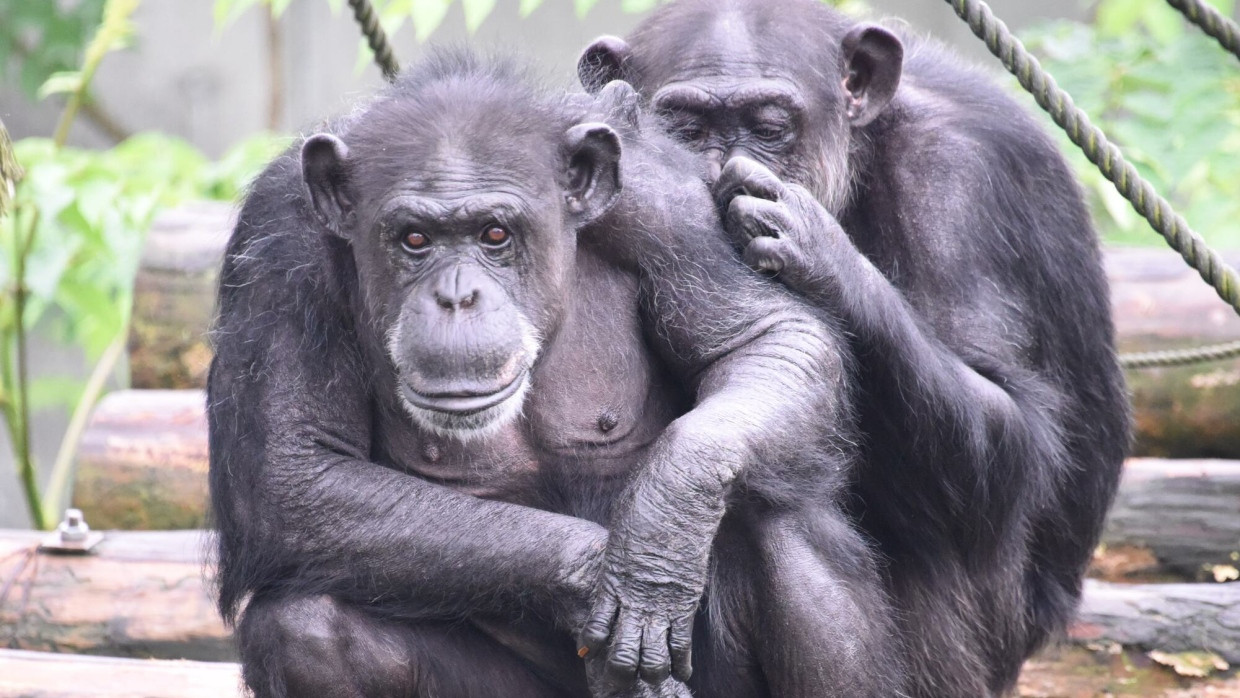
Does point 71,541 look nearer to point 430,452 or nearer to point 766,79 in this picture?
point 430,452

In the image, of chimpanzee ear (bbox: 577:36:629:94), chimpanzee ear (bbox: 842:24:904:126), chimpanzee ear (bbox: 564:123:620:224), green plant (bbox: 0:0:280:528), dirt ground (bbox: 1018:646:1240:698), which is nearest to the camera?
chimpanzee ear (bbox: 564:123:620:224)

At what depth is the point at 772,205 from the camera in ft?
11.0

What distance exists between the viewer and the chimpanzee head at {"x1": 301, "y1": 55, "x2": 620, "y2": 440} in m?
3.04

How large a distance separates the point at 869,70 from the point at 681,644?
5.86 feet

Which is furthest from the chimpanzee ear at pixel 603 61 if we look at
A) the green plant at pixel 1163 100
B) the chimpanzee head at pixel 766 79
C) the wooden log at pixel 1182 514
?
the green plant at pixel 1163 100

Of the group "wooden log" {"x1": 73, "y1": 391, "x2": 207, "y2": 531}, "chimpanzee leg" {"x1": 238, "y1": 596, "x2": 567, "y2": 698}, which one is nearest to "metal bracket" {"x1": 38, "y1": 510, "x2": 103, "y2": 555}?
"wooden log" {"x1": 73, "y1": 391, "x2": 207, "y2": 531}

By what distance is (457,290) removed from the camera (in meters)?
3.03

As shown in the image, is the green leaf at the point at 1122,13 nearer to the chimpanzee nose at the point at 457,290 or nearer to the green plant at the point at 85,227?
the green plant at the point at 85,227

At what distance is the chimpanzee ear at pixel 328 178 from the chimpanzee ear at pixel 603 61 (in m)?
0.97

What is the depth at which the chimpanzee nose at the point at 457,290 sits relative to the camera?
9.91 feet

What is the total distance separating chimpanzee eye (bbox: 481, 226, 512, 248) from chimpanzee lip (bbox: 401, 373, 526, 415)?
1.02 ft

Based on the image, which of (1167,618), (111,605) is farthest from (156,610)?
(1167,618)

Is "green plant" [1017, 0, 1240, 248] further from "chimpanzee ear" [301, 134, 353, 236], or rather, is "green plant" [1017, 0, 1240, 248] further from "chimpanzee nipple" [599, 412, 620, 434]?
"chimpanzee ear" [301, 134, 353, 236]

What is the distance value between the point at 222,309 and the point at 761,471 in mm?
1438
